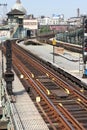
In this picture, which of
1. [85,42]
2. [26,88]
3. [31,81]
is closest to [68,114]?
[26,88]

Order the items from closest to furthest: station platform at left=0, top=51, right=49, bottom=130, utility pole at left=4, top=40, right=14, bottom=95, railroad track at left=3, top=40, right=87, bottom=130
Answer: station platform at left=0, top=51, right=49, bottom=130, railroad track at left=3, top=40, right=87, bottom=130, utility pole at left=4, top=40, right=14, bottom=95

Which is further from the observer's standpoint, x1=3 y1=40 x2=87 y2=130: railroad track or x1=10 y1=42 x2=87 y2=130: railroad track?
x1=10 y1=42 x2=87 y2=130: railroad track

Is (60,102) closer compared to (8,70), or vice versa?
(60,102)

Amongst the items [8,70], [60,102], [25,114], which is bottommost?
[60,102]

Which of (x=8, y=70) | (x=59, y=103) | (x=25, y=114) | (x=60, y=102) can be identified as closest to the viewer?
(x=25, y=114)

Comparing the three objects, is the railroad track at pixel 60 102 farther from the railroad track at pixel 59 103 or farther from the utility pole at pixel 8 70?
the utility pole at pixel 8 70

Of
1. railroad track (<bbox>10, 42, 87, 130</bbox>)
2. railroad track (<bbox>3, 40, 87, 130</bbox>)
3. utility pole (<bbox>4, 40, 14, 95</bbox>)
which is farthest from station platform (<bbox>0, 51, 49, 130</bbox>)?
utility pole (<bbox>4, 40, 14, 95</bbox>)

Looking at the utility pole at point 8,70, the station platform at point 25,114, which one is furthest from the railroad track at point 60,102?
the utility pole at point 8,70

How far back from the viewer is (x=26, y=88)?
3073 centimetres

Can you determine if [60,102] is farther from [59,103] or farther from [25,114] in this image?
[25,114]

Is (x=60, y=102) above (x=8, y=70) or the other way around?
the other way around

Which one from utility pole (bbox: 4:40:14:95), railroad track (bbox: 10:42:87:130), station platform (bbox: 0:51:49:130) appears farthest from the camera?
utility pole (bbox: 4:40:14:95)

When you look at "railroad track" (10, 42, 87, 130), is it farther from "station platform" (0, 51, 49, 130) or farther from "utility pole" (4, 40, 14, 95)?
"utility pole" (4, 40, 14, 95)

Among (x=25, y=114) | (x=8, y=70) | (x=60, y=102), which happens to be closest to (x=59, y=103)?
(x=60, y=102)
